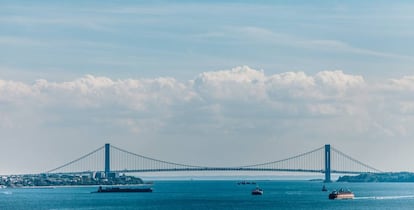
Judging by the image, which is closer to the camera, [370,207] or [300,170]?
[370,207]

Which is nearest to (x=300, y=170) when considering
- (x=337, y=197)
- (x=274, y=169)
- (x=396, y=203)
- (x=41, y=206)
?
(x=274, y=169)

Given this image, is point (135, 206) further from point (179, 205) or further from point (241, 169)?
point (241, 169)

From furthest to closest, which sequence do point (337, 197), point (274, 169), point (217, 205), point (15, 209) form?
point (274, 169)
point (337, 197)
point (217, 205)
point (15, 209)

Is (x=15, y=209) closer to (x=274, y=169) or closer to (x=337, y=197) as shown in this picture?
(x=337, y=197)

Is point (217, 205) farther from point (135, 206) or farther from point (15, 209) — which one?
point (15, 209)

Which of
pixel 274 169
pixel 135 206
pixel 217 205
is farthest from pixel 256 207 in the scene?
pixel 274 169

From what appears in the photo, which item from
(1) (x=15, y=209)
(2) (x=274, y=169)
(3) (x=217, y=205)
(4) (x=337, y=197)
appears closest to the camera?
(1) (x=15, y=209)

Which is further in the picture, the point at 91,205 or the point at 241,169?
the point at 241,169

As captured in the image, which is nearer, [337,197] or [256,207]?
[256,207]
